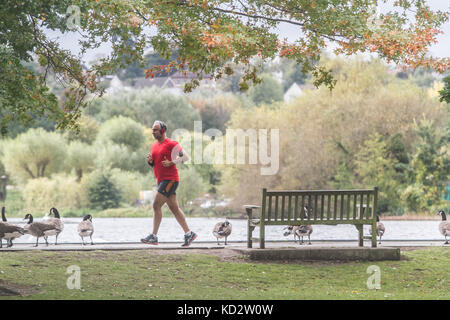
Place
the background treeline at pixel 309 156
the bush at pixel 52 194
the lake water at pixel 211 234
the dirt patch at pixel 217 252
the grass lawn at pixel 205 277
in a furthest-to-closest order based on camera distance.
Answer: the bush at pixel 52 194 → the background treeline at pixel 309 156 → the lake water at pixel 211 234 → the dirt patch at pixel 217 252 → the grass lawn at pixel 205 277

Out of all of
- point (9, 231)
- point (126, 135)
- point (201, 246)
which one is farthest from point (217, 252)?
point (126, 135)

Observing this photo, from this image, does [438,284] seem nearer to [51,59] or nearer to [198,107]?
[51,59]

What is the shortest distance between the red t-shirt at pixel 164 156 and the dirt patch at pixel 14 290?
336 cm

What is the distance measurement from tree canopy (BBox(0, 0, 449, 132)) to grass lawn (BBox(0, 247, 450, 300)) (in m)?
2.05

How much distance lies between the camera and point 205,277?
389 inches

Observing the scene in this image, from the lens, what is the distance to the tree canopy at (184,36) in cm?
924

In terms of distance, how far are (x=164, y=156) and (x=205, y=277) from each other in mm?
2641

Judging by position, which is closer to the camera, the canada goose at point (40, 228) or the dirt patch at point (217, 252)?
the dirt patch at point (217, 252)

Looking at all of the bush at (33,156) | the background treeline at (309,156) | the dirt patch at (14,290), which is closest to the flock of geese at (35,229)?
the dirt patch at (14,290)

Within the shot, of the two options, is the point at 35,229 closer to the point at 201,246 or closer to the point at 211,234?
the point at 201,246

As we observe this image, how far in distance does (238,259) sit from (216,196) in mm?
28238

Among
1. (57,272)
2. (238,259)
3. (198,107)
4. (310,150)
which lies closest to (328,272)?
(238,259)

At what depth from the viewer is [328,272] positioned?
10.6 m

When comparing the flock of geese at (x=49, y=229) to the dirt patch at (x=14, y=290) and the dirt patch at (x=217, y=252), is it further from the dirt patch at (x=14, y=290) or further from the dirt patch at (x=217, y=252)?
the dirt patch at (x=14, y=290)
